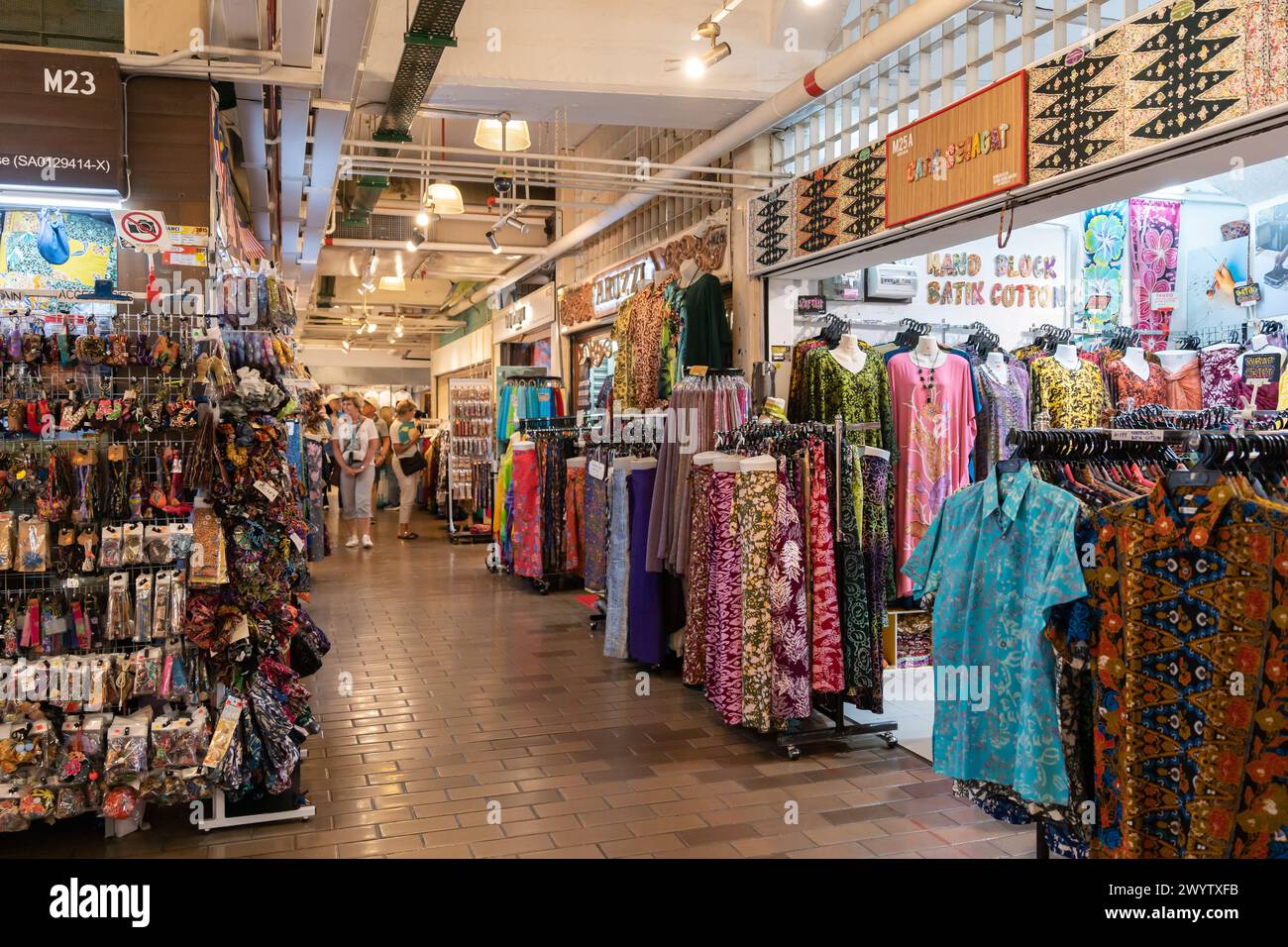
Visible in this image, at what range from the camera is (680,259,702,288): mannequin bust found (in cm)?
806

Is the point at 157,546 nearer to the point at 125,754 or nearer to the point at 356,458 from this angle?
the point at 125,754

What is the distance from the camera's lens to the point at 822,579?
4539 mm

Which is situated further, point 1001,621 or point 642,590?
point 642,590

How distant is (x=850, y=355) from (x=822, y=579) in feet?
6.47

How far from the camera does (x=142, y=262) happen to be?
4.34 metres

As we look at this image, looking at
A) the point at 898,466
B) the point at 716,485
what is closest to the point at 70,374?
the point at 716,485

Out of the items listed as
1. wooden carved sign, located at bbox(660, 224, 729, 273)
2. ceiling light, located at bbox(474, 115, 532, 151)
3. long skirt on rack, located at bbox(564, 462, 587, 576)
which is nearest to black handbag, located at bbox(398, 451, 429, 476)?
long skirt on rack, located at bbox(564, 462, 587, 576)

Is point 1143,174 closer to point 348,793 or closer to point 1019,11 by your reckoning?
point 1019,11

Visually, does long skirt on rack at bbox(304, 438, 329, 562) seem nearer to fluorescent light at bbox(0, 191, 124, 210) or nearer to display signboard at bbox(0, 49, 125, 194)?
fluorescent light at bbox(0, 191, 124, 210)

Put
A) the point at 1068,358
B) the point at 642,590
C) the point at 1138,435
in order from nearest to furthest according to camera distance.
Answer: the point at 1138,435 → the point at 642,590 → the point at 1068,358

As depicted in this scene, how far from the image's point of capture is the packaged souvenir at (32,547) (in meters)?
3.54

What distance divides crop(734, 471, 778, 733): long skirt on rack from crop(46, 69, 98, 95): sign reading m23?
3285 mm

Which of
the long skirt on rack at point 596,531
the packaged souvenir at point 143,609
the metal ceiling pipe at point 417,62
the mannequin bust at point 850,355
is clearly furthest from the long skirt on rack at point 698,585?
the metal ceiling pipe at point 417,62

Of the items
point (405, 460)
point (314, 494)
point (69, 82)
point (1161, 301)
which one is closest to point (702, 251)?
point (1161, 301)
